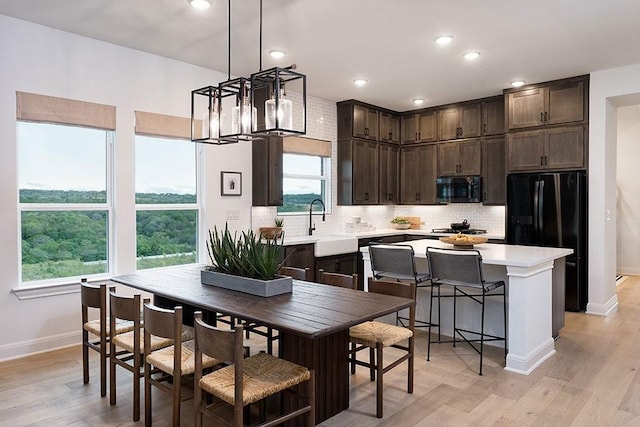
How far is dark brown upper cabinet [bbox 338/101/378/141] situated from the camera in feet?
21.6

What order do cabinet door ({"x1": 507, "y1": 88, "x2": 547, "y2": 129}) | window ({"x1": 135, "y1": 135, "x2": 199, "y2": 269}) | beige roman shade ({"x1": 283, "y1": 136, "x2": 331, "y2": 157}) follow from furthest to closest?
beige roman shade ({"x1": 283, "y1": 136, "x2": 331, "y2": 157}) → cabinet door ({"x1": 507, "y1": 88, "x2": 547, "y2": 129}) → window ({"x1": 135, "y1": 135, "x2": 199, "y2": 269})

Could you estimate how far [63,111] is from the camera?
396 cm

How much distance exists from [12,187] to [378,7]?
3.34 metres

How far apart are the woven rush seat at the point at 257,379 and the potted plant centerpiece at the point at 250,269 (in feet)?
1.59

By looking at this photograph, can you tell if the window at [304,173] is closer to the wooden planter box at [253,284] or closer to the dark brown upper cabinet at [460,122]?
the dark brown upper cabinet at [460,122]

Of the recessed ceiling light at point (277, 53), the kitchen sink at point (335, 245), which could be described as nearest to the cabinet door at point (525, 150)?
the kitchen sink at point (335, 245)

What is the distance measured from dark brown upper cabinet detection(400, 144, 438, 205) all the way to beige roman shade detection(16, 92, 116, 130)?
4645 mm

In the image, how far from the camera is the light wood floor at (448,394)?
271cm

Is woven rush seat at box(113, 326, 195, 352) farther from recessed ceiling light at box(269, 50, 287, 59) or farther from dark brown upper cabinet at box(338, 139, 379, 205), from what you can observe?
dark brown upper cabinet at box(338, 139, 379, 205)

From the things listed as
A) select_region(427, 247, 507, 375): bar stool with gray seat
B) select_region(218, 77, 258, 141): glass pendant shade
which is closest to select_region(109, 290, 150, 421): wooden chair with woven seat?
select_region(218, 77, 258, 141): glass pendant shade

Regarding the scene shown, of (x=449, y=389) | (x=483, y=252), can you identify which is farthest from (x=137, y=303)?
(x=483, y=252)

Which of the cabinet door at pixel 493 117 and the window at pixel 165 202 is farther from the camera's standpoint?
the cabinet door at pixel 493 117

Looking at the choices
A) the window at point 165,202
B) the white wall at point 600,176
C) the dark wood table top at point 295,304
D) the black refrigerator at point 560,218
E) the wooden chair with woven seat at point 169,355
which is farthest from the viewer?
the black refrigerator at point 560,218

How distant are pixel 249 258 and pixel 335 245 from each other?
3.07m
